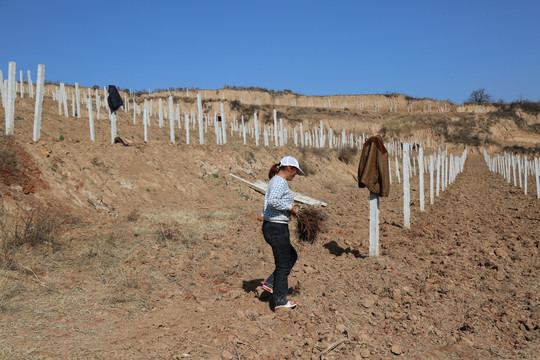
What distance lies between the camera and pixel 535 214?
1177 cm

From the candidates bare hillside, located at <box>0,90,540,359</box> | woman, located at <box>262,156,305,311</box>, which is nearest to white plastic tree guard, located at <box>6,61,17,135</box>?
bare hillside, located at <box>0,90,540,359</box>

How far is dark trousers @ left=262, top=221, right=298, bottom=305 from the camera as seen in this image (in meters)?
4.50

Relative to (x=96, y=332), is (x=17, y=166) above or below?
above

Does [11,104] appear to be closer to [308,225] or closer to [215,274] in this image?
[215,274]

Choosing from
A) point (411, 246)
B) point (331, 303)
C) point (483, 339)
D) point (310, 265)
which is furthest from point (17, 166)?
point (483, 339)

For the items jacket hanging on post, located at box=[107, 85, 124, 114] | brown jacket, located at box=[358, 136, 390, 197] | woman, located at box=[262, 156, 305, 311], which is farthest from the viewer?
jacket hanging on post, located at box=[107, 85, 124, 114]

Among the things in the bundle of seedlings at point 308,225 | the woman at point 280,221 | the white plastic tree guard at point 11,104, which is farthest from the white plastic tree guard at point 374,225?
the white plastic tree guard at point 11,104

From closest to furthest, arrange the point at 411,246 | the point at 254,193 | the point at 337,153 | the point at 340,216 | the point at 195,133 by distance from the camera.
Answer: the point at 411,246, the point at 340,216, the point at 254,193, the point at 195,133, the point at 337,153

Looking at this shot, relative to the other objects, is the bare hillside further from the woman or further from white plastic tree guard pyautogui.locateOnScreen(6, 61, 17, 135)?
white plastic tree guard pyautogui.locateOnScreen(6, 61, 17, 135)

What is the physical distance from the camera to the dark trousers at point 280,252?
4.50 meters

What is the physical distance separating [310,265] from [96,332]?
331 cm

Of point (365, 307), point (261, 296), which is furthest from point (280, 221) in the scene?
point (365, 307)

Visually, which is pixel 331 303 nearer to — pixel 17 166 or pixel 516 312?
pixel 516 312

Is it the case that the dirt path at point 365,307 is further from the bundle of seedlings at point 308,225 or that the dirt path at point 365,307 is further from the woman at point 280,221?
the bundle of seedlings at point 308,225
